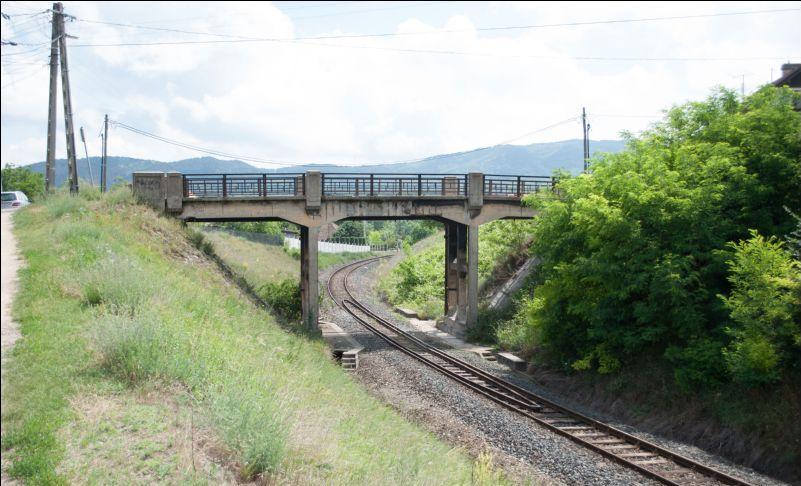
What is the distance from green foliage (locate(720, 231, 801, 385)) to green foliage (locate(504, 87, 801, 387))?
105 cm

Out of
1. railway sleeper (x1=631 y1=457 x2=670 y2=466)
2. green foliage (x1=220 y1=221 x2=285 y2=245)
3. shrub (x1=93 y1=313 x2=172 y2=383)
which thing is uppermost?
green foliage (x1=220 y1=221 x2=285 y2=245)

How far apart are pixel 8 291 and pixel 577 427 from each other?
12.9 metres

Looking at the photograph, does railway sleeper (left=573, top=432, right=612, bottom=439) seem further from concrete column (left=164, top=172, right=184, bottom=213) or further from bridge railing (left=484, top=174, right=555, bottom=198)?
concrete column (left=164, top=172, right=184, bottom=213)

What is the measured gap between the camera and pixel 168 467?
6.48m

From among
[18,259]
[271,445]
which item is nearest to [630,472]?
[271,445]

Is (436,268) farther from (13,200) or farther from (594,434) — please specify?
(594,434)

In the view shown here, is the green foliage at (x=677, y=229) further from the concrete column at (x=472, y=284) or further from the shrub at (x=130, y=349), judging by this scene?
the shrub at (x=130, y=349)

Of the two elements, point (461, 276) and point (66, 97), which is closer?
point (66, 97)

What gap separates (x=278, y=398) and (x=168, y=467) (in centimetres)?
289

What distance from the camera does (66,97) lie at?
2544cm

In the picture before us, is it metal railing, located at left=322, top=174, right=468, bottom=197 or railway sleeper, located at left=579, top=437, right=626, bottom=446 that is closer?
railway sleeper, located at left=579, top=437, right=626, bottom=446

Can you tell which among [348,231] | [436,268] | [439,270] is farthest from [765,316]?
[348,231]

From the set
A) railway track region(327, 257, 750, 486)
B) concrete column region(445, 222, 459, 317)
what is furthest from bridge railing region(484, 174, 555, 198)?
railway track region(327, 257, 750, 486)

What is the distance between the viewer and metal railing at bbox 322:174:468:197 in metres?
27.2
